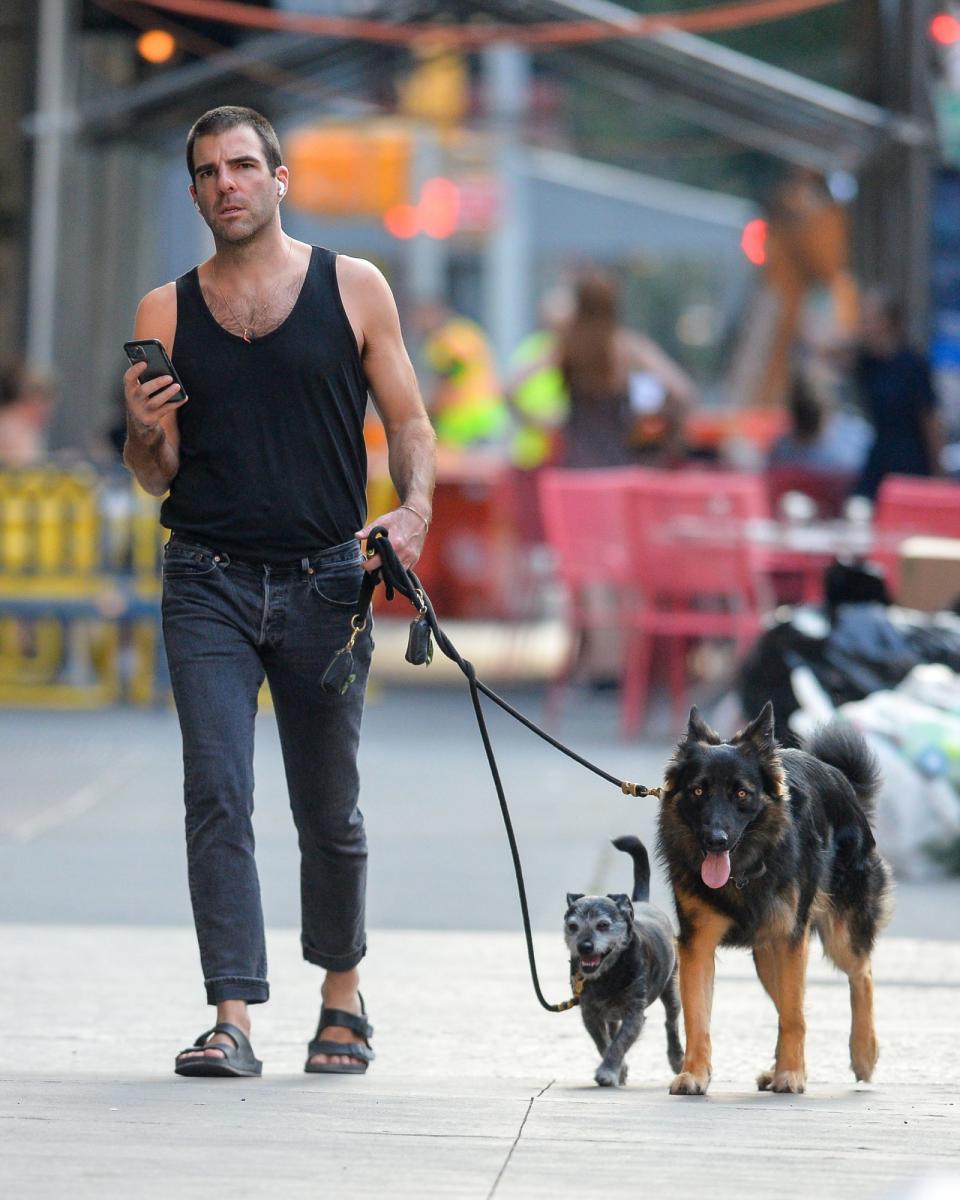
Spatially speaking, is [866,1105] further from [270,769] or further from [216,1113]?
[270,769]

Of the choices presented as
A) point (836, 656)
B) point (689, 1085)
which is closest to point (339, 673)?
point (689, 1085)

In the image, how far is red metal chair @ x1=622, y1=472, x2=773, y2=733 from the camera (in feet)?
35.0

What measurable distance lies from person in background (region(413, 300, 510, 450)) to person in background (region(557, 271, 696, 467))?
2.58 metres

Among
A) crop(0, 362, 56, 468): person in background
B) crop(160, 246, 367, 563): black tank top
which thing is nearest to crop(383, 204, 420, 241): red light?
crop(0, 362, 56, 468): person in background

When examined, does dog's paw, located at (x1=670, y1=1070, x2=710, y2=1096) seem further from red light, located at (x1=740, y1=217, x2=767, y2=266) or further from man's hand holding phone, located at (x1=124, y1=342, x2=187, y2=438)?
red light, located at (x1=740, y1=217, x2=767, y2=266)

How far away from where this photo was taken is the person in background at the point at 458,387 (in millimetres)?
17812

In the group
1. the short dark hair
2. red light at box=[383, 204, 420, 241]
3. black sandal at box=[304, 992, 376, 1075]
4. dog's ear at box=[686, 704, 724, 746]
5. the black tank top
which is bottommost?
black sandal at box=[304, 992, 376, 1075]

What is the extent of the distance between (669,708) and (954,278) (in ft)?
10.1

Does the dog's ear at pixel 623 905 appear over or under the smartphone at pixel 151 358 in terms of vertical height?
under

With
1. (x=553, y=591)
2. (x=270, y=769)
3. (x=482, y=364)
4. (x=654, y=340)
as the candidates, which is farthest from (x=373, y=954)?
(x=654, y=340)

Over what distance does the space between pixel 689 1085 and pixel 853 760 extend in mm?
882

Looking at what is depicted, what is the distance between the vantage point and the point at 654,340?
34.0m

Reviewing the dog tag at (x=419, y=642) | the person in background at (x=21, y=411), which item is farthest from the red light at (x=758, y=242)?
the dog tag at (x=419, y=642)

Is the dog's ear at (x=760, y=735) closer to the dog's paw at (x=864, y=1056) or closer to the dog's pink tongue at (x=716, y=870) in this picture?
the dog's pink tongue at (x=716, y=870)
